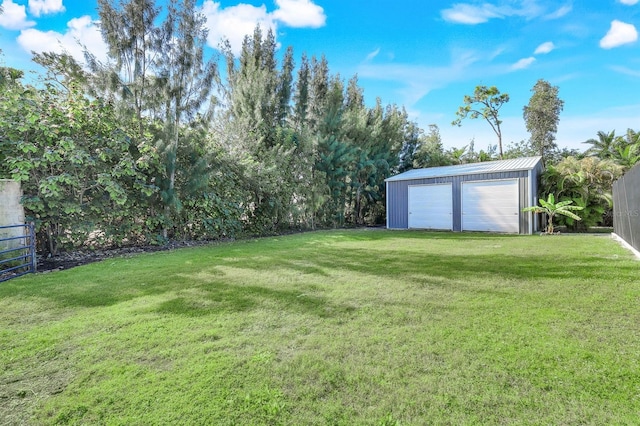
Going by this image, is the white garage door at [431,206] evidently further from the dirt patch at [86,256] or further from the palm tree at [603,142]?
the palm tree at [603,142]

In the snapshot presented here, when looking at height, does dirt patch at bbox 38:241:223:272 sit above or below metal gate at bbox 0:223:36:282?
below

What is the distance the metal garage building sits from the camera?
10891 millimetres

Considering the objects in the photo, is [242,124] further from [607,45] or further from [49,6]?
[607,45]

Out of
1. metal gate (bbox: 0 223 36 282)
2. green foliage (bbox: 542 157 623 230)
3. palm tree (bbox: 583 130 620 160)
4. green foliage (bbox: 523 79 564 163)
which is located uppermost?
green foliage (bbox: 523 79 564 163)

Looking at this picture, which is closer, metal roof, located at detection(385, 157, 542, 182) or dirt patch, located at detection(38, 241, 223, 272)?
dirt patch, located at detection(38, 241, 223, 272)

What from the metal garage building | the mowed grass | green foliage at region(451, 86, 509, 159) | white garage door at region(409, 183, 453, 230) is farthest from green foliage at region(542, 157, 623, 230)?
green foliage at region(451, 86, 509, 159)

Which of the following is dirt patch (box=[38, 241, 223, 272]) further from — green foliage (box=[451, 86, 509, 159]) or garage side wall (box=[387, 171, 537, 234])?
green foliage (box=[451, 86, 509, 159])

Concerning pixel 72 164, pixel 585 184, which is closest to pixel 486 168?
pixel 585 184

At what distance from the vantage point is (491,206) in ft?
37.6

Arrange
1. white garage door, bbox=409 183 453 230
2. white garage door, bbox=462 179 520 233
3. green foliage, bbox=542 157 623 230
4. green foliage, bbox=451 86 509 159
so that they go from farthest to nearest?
green foliage, bbox=451 86 509 159
white garage door, bbox=409 183 453 230
white garage door, bbox=462 179 520 233
green foliage, bbox=542 157 623 230

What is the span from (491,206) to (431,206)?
2.25 meters

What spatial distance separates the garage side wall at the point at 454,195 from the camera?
35.4 ft

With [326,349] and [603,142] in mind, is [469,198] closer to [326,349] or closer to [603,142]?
[326,349]

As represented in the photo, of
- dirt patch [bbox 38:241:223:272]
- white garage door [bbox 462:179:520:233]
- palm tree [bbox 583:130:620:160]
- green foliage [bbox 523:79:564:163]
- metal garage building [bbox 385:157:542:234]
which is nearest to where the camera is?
dirt patch [bbox 38:241:223:272]
